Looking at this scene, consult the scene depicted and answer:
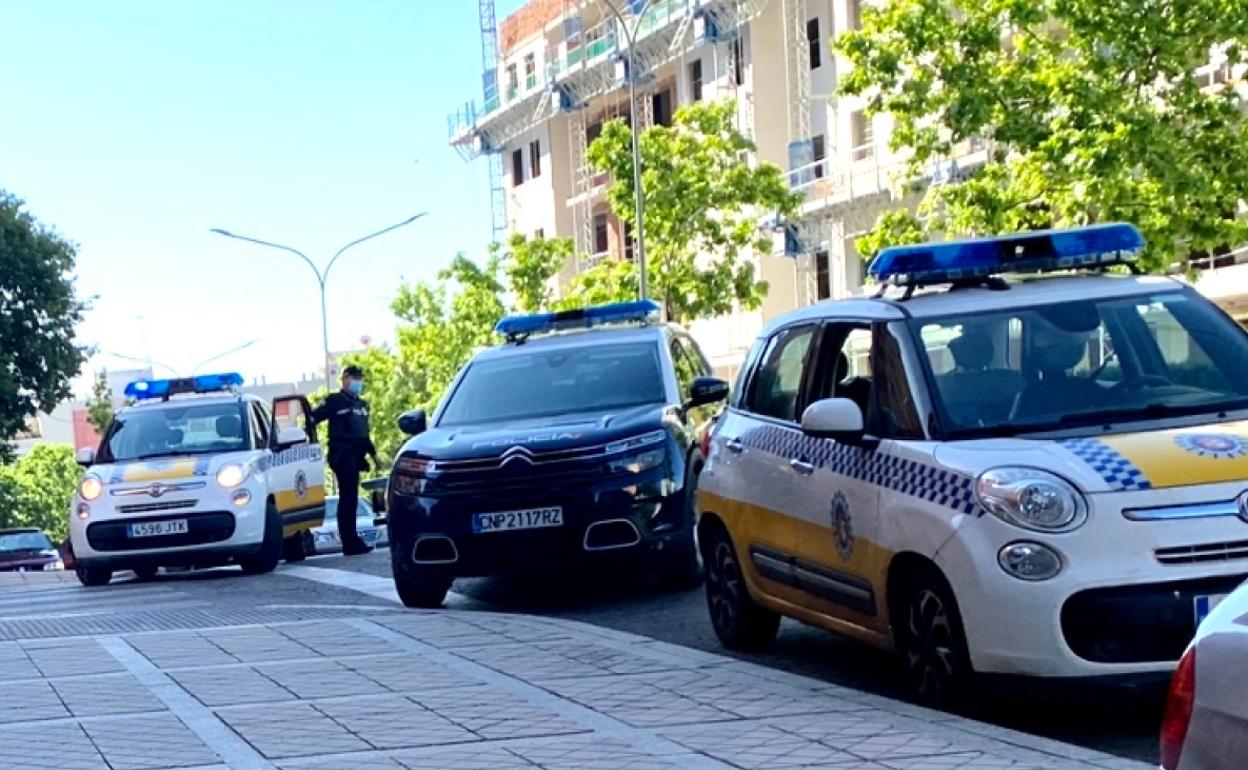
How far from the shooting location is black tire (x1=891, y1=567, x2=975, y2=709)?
737cm

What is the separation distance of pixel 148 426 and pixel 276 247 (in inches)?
1801

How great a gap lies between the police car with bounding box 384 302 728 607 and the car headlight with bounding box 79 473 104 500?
5.72 metres

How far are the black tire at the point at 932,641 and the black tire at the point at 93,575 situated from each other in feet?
39.5

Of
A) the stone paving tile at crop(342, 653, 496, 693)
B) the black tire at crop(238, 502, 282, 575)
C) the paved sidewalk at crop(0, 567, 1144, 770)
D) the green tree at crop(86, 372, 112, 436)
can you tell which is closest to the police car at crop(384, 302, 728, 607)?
the paved sidewalk at crop(0, 567, 1144, 770)

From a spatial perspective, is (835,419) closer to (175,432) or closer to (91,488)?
(91,488)

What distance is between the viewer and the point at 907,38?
28281 mm

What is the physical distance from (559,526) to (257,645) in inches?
105

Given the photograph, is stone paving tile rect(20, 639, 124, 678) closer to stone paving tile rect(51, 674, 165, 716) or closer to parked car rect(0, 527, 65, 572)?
stone paving tile rect(51, 674, 165, 716)

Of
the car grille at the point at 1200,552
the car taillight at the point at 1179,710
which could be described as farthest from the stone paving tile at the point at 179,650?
the car taillight at the point at 1179,710

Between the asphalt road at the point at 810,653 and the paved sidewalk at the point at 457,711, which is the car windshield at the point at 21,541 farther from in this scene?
the paved sidewalk at the point at 457,711

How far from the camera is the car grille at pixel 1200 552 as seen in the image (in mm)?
6965

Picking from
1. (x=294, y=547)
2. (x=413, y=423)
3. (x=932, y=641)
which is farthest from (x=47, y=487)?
(x=932, y=641)

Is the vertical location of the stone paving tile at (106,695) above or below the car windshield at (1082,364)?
below

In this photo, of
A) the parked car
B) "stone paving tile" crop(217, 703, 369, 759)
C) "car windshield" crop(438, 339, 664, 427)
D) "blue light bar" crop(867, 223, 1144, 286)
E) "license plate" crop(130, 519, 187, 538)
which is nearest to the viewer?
"stone paving tile" crop(217, 703, 369, 759)
